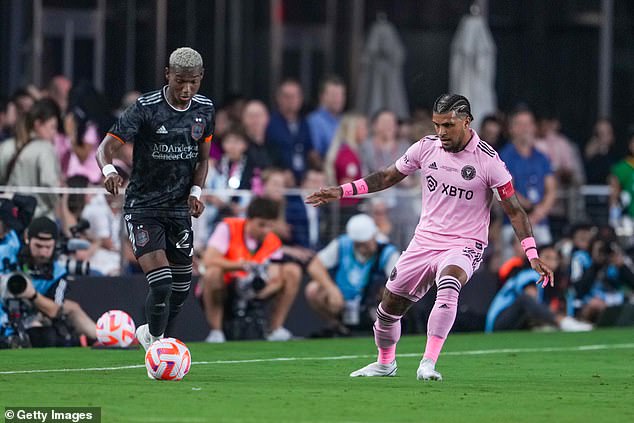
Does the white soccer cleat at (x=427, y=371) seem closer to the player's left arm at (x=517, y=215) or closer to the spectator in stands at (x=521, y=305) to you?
the player's left arm at (x=517, y=215)

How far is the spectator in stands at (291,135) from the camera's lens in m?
19.6

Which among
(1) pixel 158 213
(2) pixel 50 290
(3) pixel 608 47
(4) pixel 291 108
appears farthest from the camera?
(3) pixel 608 47

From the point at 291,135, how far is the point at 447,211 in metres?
8.04

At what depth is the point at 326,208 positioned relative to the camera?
1927cm

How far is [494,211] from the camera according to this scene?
20328 mm

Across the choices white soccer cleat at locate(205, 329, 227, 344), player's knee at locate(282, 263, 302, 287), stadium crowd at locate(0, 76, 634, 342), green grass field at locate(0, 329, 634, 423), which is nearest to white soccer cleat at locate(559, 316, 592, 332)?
stadium crowd at locate(0, 76, 634, 342)

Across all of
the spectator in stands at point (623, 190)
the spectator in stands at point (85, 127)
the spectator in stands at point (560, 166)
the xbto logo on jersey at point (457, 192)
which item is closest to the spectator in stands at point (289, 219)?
the spectator in stands at point (85, 127)

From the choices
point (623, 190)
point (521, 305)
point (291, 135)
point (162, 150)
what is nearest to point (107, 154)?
point (162, 150)

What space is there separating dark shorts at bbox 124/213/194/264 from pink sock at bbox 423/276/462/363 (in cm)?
208

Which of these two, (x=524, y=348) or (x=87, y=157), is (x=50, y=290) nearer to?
(x=87, y=157)

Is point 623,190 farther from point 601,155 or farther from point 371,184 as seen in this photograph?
point 371,184

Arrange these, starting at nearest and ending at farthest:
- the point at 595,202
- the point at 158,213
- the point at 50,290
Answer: the point at 158,213 → the point at 50,290 → the point at 595,202

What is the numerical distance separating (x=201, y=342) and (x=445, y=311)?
5.61 m

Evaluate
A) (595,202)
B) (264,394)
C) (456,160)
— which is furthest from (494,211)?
(264,394)
